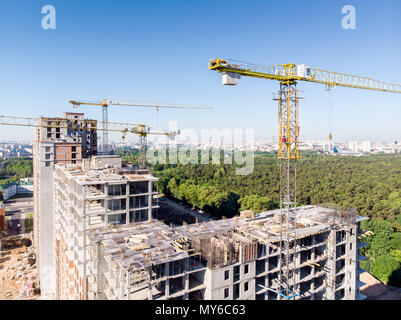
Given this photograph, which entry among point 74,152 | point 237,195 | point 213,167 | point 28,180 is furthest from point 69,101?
point 28,180

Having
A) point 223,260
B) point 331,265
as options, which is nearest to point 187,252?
point 223,260

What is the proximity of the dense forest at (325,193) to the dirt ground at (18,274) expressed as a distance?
13.7 meters

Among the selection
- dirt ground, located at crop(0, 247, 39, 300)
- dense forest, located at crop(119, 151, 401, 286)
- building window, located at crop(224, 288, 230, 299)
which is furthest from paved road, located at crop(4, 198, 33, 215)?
building window, located at crop(224, 288, 230, 299)

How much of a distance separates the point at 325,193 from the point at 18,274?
23.8 m

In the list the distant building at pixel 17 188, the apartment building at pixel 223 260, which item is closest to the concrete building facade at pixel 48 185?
the apartment building at pixel 223 260

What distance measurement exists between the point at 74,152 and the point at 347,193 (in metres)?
22.0

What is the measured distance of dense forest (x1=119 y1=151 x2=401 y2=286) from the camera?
1819 cm

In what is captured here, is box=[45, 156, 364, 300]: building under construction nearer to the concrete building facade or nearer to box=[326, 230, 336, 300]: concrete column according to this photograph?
box=[326, 230, 336, 300]: concrete column

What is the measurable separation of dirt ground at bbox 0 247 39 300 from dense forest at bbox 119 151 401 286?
44.9ft

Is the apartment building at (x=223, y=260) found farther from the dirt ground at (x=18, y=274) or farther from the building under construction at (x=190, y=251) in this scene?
the dirt ground at (x=18, y=274)

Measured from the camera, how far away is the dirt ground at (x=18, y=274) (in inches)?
661

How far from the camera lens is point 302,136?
394 inches

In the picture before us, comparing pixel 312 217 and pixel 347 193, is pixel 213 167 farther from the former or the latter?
pixel 312 217
